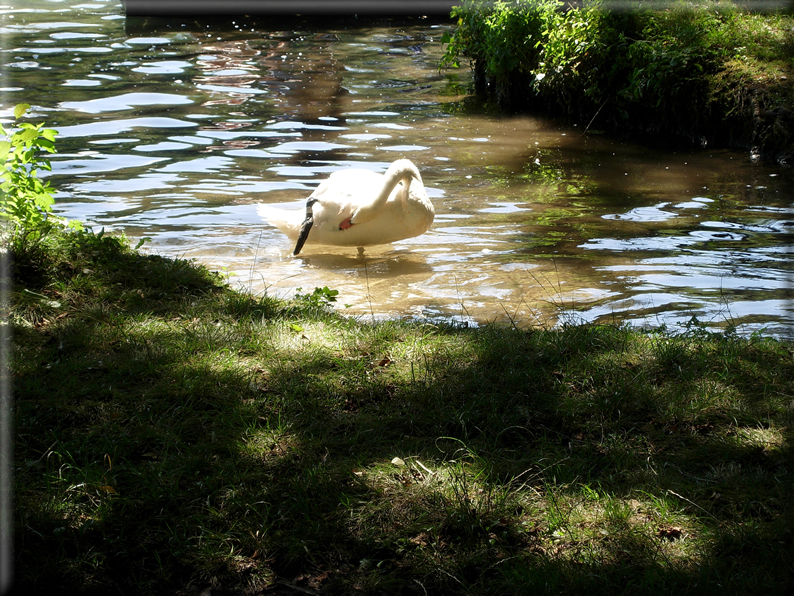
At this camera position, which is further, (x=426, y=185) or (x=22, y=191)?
(x=426, y=185)

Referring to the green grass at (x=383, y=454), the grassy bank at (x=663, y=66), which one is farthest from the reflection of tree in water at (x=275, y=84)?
the green grass at (x=383, y=454)

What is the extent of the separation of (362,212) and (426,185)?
2.39 meters

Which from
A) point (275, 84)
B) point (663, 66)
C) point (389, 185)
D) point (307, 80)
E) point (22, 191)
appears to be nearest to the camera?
point (22, 191)

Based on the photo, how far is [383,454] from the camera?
328 cm

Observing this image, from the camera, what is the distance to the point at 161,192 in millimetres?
8836

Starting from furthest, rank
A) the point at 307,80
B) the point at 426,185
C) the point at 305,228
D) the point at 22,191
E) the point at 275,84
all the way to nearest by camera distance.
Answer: the point at 307,80 → the point at 275,84 → the point at 426,185 → the point at 305,228 → the point at 22,191

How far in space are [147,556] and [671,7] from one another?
1073 centimetres

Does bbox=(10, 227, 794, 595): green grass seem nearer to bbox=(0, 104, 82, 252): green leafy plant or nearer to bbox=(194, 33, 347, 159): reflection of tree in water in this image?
bbox=(0, 104, 82, 252): green leafy plant

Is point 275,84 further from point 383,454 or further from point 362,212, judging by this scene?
point 383,454

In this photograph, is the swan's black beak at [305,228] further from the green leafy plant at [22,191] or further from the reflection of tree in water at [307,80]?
the reflection of tree in water at [307,80]

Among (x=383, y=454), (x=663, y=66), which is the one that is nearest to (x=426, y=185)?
(x=663, y=66)

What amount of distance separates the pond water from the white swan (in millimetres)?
311

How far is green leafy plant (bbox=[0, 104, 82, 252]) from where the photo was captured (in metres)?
4.62

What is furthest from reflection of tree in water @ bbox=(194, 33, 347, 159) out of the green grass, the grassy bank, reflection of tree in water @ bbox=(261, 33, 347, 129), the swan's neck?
the green grass
